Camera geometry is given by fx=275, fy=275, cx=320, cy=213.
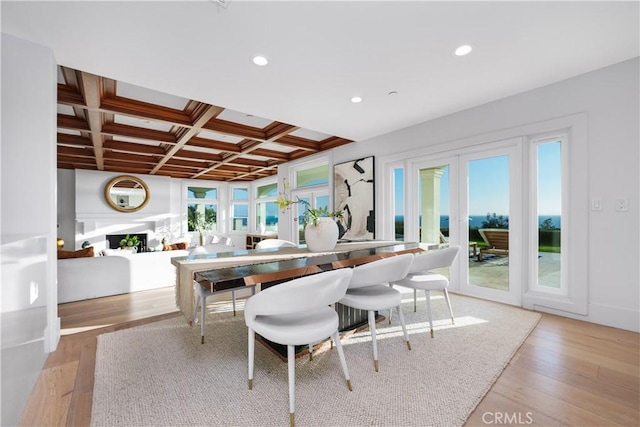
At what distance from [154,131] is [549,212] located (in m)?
5.59

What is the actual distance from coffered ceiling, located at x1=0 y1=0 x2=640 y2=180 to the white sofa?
1.90m

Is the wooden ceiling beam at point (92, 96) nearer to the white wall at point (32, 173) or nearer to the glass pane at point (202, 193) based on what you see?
the white wall at point (32, 173)

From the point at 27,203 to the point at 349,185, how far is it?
4147 mm

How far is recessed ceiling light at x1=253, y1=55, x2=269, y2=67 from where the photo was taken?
2.28m

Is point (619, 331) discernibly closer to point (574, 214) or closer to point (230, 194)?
point (574, 214)

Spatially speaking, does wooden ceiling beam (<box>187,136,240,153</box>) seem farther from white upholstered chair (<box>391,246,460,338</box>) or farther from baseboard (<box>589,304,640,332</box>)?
baseboard (<box>589,304,640,332</box>)

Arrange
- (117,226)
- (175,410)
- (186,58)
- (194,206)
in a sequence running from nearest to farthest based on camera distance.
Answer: (175,410)
(186,58)
(117,226)
(194,206)

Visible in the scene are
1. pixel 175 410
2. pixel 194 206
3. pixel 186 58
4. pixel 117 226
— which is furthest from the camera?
pixel 194 206

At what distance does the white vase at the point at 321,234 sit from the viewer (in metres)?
Result: 2.42

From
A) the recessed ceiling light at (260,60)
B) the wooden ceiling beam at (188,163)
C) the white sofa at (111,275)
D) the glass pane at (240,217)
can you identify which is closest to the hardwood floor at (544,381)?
the white sofa at (111,275)

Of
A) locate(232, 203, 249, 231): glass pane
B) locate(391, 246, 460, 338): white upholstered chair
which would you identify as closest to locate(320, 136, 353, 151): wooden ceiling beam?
locate(391, 246, 460, 338): white upholstered chair

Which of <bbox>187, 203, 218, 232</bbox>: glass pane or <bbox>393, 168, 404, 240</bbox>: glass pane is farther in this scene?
<bbox>187, 203, 218, 232</bbox>: glass pane

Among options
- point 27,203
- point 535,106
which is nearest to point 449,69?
point 535,106

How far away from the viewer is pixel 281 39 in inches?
Answer: 80.8
